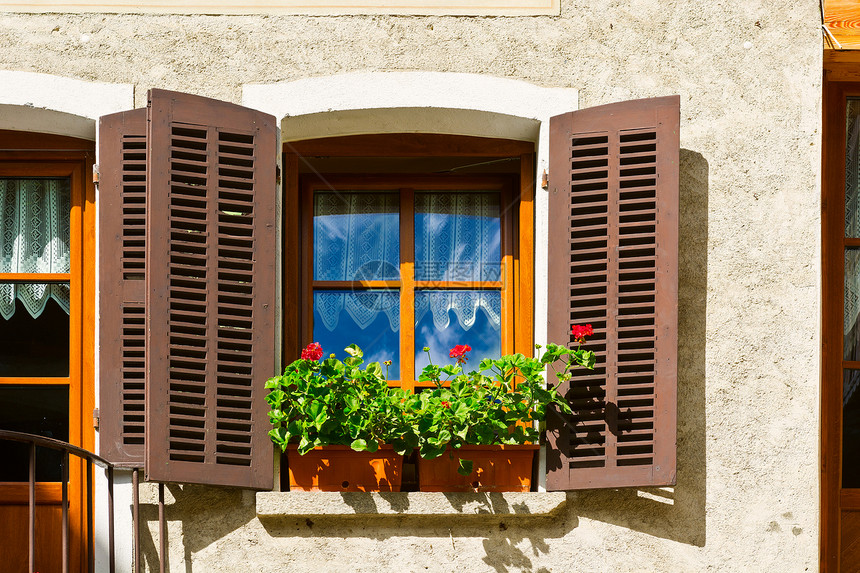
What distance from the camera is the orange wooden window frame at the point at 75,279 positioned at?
13.1 ft

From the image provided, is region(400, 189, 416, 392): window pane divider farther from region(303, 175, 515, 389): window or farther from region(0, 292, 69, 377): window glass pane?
region(0, 292, 69, 377): window glass pane

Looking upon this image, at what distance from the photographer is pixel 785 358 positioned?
3820 mm

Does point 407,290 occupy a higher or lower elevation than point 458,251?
lower

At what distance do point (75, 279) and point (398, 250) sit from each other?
4.67 ft

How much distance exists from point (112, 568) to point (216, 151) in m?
1.69

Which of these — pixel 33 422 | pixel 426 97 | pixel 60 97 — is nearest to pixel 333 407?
pixel 426 97

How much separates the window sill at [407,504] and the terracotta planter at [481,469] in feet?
0.20

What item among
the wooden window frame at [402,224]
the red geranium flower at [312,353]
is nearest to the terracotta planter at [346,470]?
the red geranium flower at [312,353]

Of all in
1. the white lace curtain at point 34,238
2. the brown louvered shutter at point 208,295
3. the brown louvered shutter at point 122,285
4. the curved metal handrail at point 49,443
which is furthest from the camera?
the white lace curtain at point 34,238

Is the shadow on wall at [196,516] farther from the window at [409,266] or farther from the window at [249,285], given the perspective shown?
the window at [409,266]

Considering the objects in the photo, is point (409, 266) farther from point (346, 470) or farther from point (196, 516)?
point (196, 516)

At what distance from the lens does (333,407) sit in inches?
140

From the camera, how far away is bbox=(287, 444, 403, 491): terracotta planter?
373 centimetres

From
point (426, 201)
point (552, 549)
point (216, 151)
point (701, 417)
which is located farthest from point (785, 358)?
point (216, 151)
